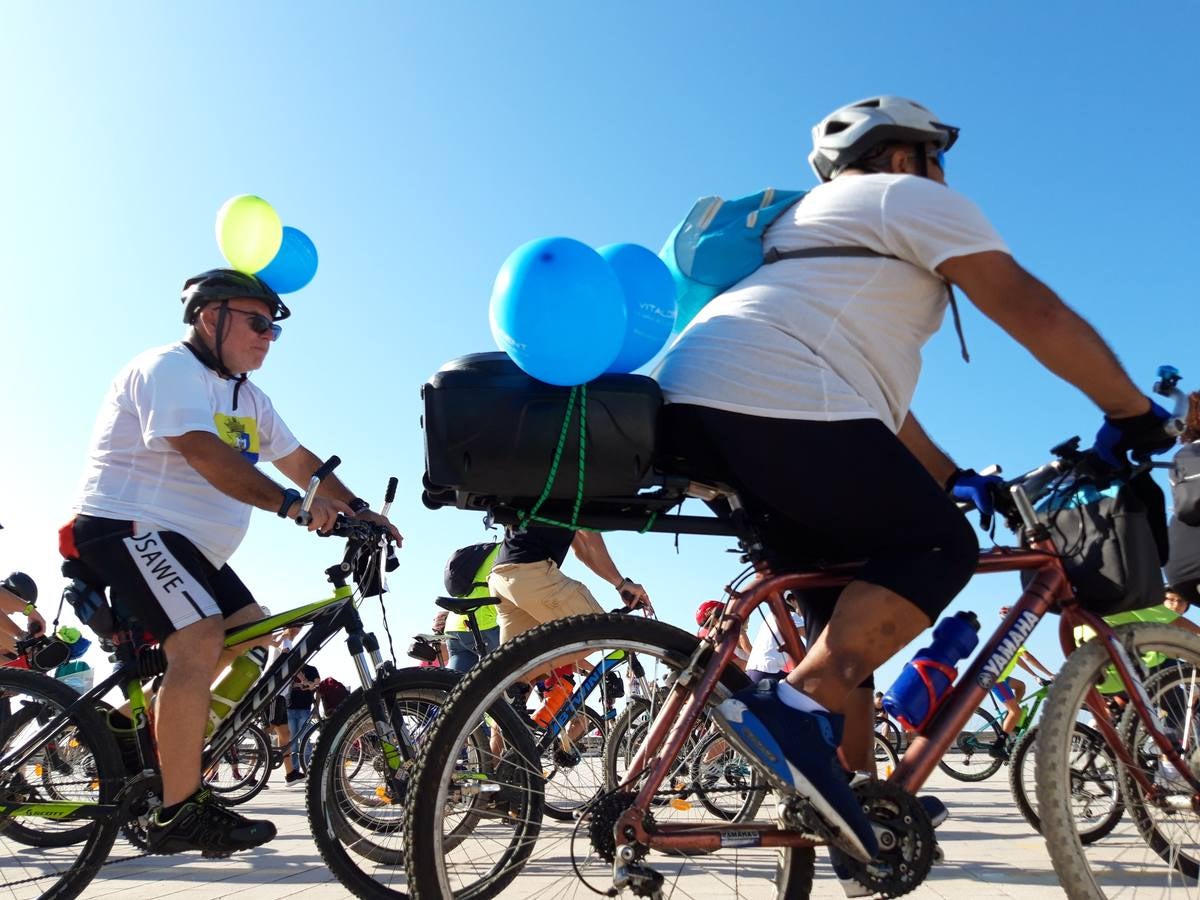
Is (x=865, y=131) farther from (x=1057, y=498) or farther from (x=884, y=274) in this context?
(x=1057, y=498)

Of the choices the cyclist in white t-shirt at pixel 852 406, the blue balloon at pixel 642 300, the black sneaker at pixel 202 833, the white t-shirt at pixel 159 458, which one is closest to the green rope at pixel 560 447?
the cyclist in white t-shirt at pixel 852 406

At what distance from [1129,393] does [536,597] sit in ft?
13.6

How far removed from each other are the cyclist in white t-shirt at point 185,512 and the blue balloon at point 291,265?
586 mm

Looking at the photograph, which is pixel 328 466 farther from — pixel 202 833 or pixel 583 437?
pixel 583 437

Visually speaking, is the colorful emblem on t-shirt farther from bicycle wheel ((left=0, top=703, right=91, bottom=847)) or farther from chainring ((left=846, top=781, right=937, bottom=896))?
chainring ((left=846, top=781, right=937, bottom=896))

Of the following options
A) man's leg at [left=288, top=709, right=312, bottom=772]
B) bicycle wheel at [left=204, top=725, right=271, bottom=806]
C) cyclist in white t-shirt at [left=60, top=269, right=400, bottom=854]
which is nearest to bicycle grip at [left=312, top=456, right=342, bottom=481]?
cyclist in white t-shirt at [left=60, top=269, right=400, bottom=854]

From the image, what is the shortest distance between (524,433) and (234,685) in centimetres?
227

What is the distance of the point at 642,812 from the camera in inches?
81.6

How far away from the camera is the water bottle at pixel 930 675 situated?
2.35 meters

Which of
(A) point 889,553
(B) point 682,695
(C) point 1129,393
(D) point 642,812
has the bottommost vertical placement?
(D) point 642,812

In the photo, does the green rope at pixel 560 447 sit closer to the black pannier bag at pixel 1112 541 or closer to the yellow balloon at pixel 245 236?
the black pannier bag at pixel 1112 541

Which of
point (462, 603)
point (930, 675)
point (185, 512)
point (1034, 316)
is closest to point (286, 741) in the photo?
point (462, 603)

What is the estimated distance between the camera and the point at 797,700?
2098mm

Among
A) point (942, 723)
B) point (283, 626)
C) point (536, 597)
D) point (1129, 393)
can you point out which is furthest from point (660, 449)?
point (536, 597)
